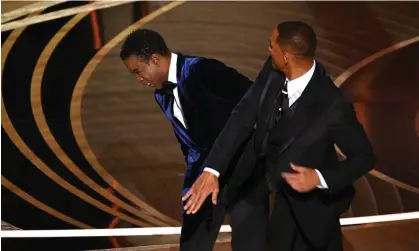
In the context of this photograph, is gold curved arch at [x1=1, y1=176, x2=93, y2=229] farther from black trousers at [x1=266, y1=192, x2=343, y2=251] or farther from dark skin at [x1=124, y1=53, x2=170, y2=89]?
black trousers at [x1=266, y1=192, x2=343, y2=251]

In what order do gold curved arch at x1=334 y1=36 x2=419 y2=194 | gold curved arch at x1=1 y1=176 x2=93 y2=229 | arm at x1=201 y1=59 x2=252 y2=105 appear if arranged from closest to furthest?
arm at x1=201 y1=59 x2=252 y2=105
gold curved arch at x1=1 y1=176 x2=93 y2=229
gold curved arch at x1=334 y1=36 x2=419 y2=194

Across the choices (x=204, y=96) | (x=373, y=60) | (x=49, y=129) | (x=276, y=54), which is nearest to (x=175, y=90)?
(x=204, y=96)

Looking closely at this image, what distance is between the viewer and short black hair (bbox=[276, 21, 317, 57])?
205 cm

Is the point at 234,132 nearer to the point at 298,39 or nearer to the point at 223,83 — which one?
the point at 223,83

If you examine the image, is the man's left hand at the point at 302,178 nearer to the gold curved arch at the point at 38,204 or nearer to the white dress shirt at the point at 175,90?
the white dress shirt at the point at 175,90

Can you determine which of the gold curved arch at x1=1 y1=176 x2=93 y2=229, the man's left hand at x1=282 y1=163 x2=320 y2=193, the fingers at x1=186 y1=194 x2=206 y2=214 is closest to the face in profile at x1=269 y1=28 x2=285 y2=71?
the man's left hand at x1=282 y1=163 x2=320 y2=193

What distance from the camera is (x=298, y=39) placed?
6.71ft

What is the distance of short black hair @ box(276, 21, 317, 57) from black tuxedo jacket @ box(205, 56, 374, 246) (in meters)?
A: 0.09

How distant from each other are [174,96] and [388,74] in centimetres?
270

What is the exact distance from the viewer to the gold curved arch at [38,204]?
3.30 meters

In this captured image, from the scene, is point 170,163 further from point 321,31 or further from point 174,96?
point 321,31

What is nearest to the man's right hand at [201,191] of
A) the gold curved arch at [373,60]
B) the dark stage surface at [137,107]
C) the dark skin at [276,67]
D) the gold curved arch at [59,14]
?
the dark skin at [276,67]

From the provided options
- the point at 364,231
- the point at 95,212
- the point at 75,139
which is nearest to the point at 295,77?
the point at 364,231

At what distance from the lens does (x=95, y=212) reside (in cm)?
335
